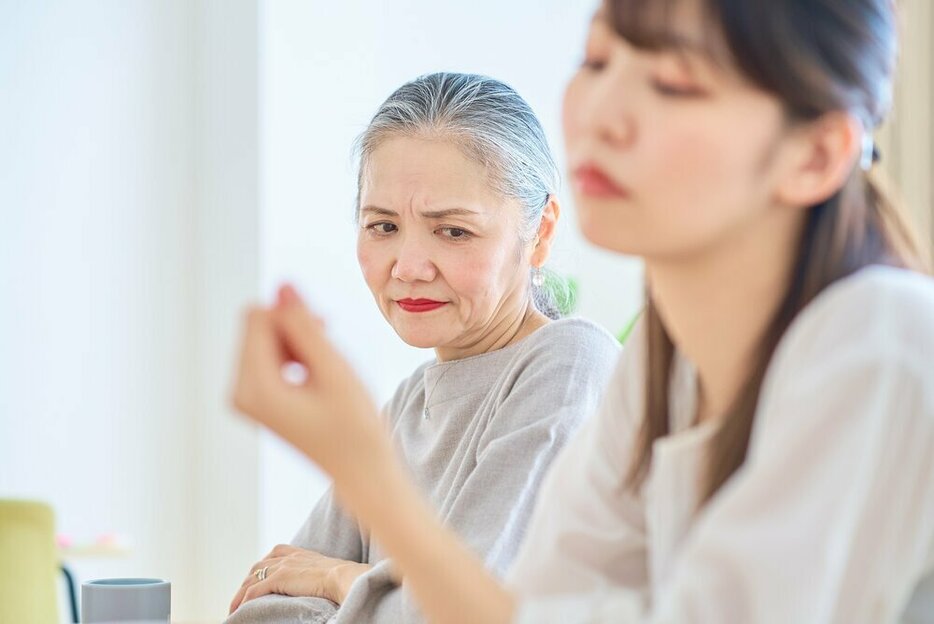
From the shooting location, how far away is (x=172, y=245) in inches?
190

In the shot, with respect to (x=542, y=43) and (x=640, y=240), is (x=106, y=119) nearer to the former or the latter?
(x=542, y=43)

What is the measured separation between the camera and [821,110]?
856 millimetres

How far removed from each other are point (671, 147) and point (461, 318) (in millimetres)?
1038

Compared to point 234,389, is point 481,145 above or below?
above

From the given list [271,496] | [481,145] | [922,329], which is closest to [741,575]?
[922,329]

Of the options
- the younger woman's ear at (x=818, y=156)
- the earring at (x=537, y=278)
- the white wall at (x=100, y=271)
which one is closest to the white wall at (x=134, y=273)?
the white wall at (x=100, y=271)

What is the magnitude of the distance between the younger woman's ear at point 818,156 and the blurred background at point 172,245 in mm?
3567

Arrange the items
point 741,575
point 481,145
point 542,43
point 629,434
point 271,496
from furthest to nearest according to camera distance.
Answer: point 542,43
point 271,496
point 481,145
point 629,434
point 741,575

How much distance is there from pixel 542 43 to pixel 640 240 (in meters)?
4.51

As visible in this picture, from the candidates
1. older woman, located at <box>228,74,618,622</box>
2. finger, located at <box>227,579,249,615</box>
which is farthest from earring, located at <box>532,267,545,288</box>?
finger, located at <box>227,579,249,615</box>

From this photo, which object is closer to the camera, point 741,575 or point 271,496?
point 741,575

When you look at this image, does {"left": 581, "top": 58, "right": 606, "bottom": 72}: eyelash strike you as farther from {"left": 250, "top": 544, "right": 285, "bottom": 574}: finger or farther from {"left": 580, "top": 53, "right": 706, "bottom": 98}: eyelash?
{"left": 250, "top": 544, "right": 285, "bottom": 574}: finger

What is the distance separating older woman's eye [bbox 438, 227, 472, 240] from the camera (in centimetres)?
185

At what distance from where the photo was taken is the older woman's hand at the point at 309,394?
0.89 meters
